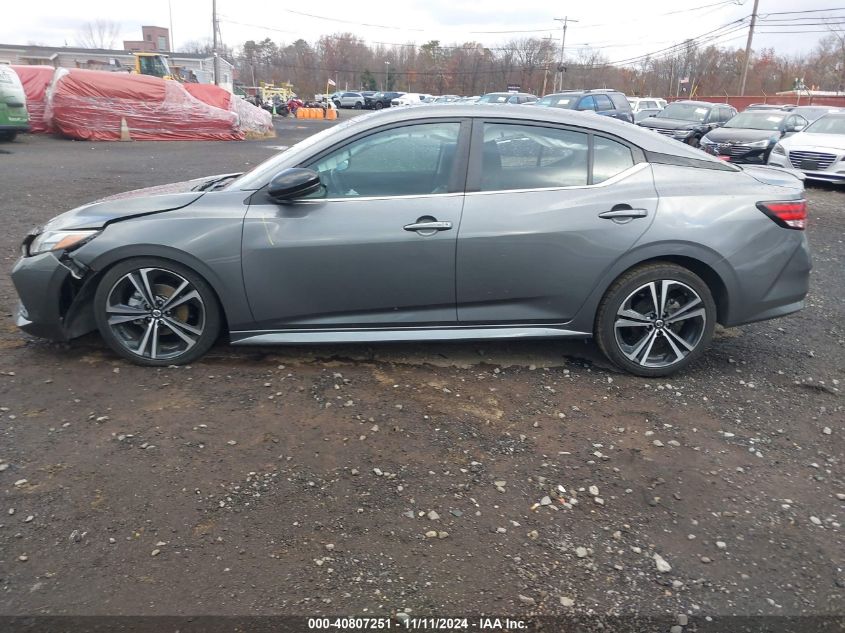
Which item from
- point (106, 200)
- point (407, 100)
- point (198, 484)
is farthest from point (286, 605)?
point (407, 100)

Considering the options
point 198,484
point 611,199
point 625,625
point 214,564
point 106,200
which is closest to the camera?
point 625,625

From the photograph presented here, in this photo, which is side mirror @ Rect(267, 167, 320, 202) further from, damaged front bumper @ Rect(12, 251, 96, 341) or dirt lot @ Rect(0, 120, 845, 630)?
damaged front bumper @ Rect(12, 251, 96, 341)

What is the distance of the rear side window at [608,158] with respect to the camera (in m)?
3.99

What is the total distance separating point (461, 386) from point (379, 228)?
1075 mm

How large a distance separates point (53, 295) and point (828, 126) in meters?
15.4

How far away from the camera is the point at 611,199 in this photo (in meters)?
3.92

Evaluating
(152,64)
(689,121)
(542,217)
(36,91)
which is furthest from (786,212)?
(152,64)

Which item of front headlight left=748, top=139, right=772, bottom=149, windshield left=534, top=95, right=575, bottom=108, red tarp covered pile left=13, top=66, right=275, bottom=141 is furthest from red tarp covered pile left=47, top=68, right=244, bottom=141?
front headlight left=748, top=139, right=772, bottom=149

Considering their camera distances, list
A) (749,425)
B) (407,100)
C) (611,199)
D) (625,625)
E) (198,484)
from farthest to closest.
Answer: (407,100)
(611,199)
(749,425)
(198,484)
(625,625)

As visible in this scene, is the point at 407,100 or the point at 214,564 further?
the point at 407,100

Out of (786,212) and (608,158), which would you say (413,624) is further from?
(786,212)

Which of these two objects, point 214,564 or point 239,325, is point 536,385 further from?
point 214,564

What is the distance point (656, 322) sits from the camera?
405 cm

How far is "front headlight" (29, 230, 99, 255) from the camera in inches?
152
